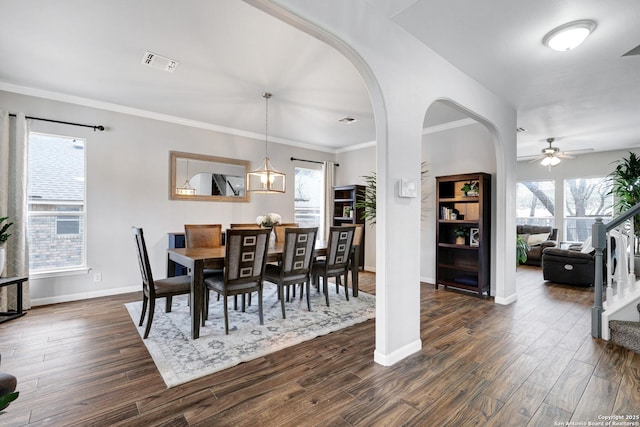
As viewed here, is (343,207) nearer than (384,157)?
No

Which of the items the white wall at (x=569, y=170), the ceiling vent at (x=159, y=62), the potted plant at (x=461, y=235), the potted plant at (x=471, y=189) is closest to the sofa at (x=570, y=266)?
the potted plant at (x=461, y=235)

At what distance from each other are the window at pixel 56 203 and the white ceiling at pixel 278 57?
0.74m

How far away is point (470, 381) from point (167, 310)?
3.12m

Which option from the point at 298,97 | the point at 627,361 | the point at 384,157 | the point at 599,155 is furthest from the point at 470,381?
the point at 599,155

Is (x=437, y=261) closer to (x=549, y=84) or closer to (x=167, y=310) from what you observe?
(x=549, y=84)

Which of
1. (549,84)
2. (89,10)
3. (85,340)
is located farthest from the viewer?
(549,84)

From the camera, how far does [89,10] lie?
232 cm

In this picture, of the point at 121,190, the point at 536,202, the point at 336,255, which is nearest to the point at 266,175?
the point at 336,255

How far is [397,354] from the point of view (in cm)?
246

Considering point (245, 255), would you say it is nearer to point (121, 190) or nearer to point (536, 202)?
point (121, 190)

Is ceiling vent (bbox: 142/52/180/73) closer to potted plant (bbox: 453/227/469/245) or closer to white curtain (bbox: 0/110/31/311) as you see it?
white curtain (bbox: 0/110/31/311)

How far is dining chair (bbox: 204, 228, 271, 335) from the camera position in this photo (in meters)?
2.93

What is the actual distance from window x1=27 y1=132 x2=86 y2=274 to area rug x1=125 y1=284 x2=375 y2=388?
1193mm

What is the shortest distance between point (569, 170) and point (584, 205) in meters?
0.89
